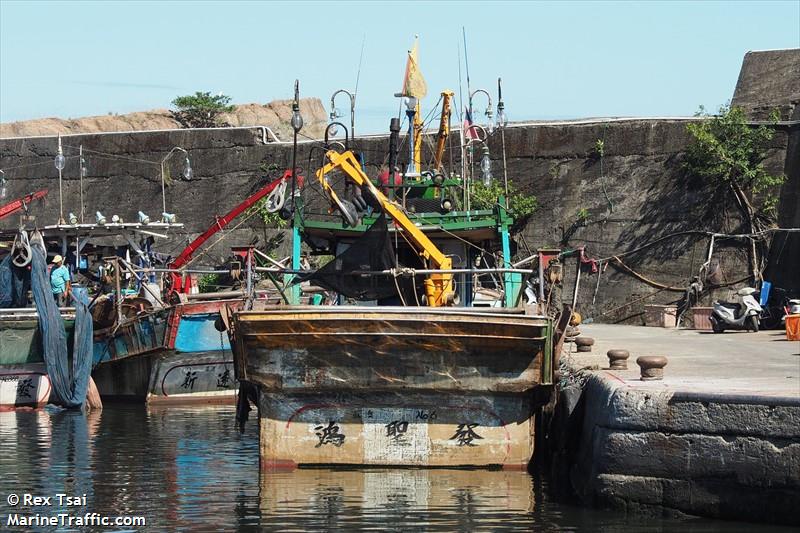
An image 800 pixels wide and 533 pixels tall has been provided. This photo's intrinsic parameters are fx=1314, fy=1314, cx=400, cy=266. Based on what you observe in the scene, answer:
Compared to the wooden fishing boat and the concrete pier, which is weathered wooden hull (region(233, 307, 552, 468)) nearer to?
the wooden fishing boat

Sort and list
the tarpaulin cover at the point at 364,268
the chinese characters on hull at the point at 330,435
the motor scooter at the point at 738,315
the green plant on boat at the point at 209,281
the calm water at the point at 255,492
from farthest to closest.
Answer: the green plant on boat at the point at 209,281
the motor scooter at the point at 738,315
the tarpaulin cover at the point at 364,268
the chinese characters on hull at the point at 330,435
the calm water at the point at 255,492

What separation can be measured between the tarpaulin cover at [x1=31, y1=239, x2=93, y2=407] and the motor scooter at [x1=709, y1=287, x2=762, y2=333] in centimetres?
866

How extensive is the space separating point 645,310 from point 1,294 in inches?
447

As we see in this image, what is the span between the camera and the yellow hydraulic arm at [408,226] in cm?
1219

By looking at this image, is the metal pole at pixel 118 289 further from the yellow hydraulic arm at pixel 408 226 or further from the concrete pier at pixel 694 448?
the concrete pier at pixel 694 448

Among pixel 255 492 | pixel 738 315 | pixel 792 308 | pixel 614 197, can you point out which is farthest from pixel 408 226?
pixel 614 197

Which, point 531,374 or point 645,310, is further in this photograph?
point 645,310

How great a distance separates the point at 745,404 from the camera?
8.80 meters

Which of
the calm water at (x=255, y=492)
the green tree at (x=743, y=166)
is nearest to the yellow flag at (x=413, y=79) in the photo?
the calm water at (x=255, y=492)

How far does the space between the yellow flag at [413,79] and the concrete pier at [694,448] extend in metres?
5.68

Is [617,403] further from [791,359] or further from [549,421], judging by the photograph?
[791,359]

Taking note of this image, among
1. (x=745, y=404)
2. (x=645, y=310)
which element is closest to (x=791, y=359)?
(x=745, y=404)

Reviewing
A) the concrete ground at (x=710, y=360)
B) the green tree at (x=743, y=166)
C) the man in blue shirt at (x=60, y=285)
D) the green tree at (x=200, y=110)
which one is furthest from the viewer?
the green tree at (x=200, y=110)

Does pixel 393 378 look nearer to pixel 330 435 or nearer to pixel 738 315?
pixel 330 435
